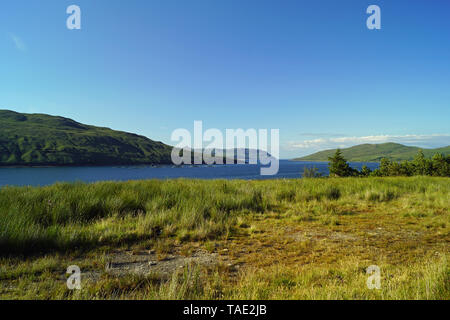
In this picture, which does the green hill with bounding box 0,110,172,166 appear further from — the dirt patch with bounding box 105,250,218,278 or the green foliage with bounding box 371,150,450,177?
the green foliage with bounding box 371,150,450,177

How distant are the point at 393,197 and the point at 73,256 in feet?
45.9

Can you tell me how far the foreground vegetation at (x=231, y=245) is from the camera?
9.17ft

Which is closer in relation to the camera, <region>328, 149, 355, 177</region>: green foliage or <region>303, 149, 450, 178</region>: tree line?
<region>328, 149, 355, 177</region>: green foliage

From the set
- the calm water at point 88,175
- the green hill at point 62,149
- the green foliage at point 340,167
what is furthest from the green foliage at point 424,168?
the green hill at point 62,149

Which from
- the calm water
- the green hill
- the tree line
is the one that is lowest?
the calm water

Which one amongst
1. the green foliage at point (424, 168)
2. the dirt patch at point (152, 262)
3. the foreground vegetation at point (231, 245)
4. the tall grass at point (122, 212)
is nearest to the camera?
the foreground vegetation at point (231, 245)

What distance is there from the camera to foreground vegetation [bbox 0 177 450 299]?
2.80 meters

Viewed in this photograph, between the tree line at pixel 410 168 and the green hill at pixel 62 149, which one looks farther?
the green hill at pixel 62 149

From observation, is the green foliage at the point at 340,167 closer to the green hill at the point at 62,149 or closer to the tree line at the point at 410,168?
the tree line at the point at 410,168

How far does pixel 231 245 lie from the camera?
505 cm

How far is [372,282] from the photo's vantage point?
2984mm

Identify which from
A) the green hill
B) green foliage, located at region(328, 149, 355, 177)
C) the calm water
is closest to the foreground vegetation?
the calm water

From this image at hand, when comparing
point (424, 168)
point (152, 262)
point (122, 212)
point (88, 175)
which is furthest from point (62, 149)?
point (424, 168)

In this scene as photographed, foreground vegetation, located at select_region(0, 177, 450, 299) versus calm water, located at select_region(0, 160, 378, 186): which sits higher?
foreground vegetation, located at select_region(0, 177, 450, 299)
